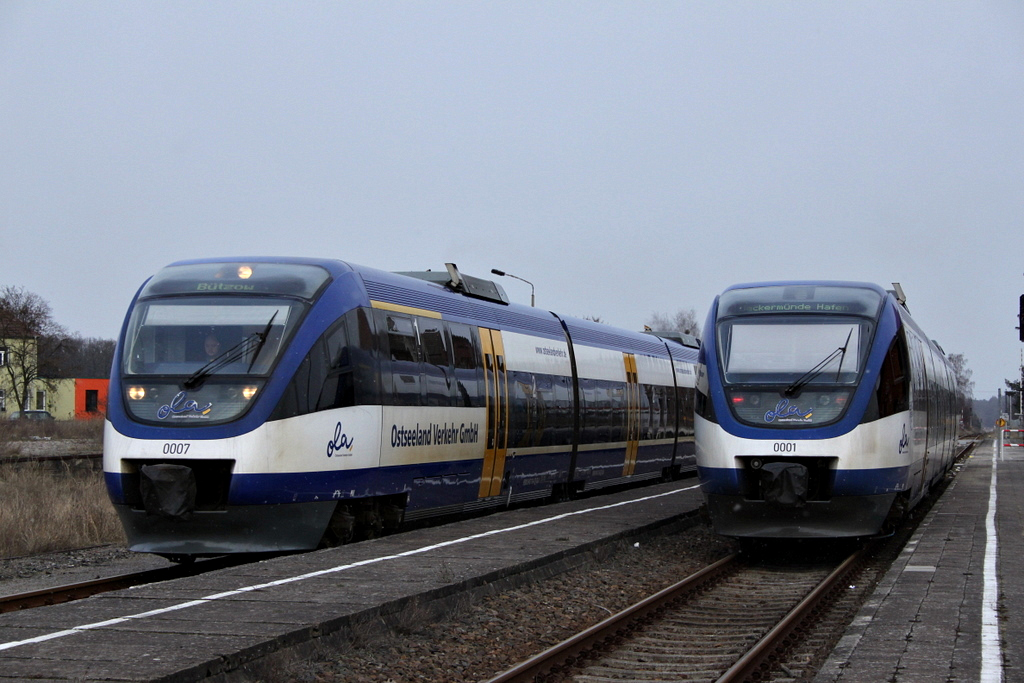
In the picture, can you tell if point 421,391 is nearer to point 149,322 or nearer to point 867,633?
point 149,322

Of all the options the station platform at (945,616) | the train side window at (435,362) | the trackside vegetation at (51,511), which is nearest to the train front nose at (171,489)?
the train side window at (435,362)

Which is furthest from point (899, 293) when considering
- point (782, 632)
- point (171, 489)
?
point (171, 489)

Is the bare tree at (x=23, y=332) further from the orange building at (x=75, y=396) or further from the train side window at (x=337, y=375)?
the train side window at (x=337, y=375)

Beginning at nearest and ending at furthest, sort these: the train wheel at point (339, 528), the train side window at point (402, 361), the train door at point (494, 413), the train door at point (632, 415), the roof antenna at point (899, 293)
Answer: the train wheel at point (339, 528) < the train side window at point (402, 361) < the train door at point (494, 413) < the roof antenna at point (899, 293) < the train door at point (632, 415)

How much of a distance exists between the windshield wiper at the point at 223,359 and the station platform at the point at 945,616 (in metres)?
6.31

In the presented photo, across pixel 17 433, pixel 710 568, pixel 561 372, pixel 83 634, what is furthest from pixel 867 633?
pixel 17 433

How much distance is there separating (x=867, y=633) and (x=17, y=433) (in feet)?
137

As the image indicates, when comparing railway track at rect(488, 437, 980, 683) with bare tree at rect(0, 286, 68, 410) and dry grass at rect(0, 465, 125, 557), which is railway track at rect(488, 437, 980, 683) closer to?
dry grass at rect(0, 465, 125, 557)

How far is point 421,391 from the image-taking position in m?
14.7

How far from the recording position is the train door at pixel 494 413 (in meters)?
17.0

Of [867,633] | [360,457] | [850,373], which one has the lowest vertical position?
[867,633]

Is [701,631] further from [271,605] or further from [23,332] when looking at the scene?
[23,332]

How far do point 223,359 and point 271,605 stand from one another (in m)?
4.05

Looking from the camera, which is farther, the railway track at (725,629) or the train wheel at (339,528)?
the train wheel at (339,528)
